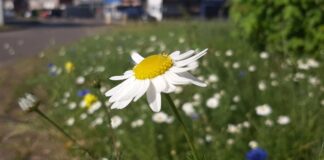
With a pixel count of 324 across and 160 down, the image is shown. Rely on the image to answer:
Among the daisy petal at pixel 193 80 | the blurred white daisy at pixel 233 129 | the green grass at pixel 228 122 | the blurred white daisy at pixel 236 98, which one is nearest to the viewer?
the daisy petal at pixel 193 80

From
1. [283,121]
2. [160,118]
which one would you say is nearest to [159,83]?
A: [283,121]

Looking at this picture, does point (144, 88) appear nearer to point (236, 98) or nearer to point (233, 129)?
point (233, 129)

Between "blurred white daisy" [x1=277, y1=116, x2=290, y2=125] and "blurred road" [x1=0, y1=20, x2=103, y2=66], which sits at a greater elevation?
"blurred white daisy" [x1=277, y1=116, x2=290, y2=125]

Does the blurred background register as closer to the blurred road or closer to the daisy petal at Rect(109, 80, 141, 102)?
the daisy petal at Rect(109, 80, 141, 102)

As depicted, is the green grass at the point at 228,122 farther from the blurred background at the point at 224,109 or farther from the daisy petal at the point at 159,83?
the daisy petal at the point at 159,83

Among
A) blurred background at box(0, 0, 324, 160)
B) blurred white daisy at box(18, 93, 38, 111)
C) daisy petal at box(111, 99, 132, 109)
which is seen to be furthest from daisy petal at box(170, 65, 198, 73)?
blurred white daisy at box(18, 93, 38, 111)

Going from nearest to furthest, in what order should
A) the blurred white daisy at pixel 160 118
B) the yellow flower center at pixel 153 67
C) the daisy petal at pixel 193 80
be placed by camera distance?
the daisy petal at pixel 193 80 → the yellow flower center at pixel 153 67 → the blurred white daisy at pixel 160 118

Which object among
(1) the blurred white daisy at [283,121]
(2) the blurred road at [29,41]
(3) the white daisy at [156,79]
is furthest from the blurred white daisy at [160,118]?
(2) the blurred road at [29,41]

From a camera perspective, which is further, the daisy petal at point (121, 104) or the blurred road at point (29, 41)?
the blurred road at point (29, 41)

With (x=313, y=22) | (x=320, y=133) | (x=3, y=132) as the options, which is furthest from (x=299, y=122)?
(x=313, y=22)
